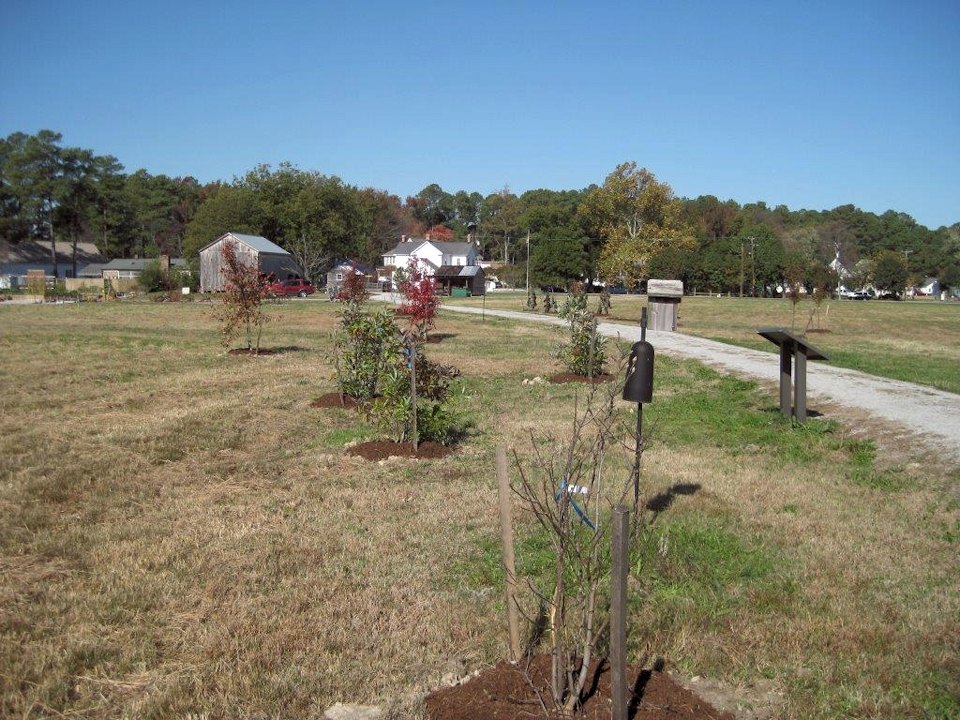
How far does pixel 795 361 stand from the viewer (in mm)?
9492

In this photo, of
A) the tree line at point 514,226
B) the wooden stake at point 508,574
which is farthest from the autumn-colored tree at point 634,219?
the wooden stake at point 508,574

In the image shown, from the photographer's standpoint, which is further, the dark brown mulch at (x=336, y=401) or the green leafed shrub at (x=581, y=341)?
the green leafed shrub at (x=581, y=341)

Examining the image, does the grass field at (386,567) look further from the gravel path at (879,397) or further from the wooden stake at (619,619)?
the wooden stake at (619,619)

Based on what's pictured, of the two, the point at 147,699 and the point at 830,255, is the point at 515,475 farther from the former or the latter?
the point at 830,255

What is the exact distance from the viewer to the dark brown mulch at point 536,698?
3361 millimetres

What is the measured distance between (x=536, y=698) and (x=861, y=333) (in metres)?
31.6

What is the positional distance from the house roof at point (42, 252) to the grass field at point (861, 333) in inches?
2576

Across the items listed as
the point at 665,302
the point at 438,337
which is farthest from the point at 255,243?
the point at 665,302

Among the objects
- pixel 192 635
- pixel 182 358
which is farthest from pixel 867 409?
pixel 182 358

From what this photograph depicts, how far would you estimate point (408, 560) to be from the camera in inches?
216

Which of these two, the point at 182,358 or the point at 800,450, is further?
the point at 182,358

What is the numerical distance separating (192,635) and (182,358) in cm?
1599

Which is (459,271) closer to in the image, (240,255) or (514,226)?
(240,255)

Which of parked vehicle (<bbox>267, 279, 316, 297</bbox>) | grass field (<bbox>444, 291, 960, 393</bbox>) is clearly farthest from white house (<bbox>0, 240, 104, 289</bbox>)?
grass field (<bbox>444, 291, 960, 393</bbox>)
